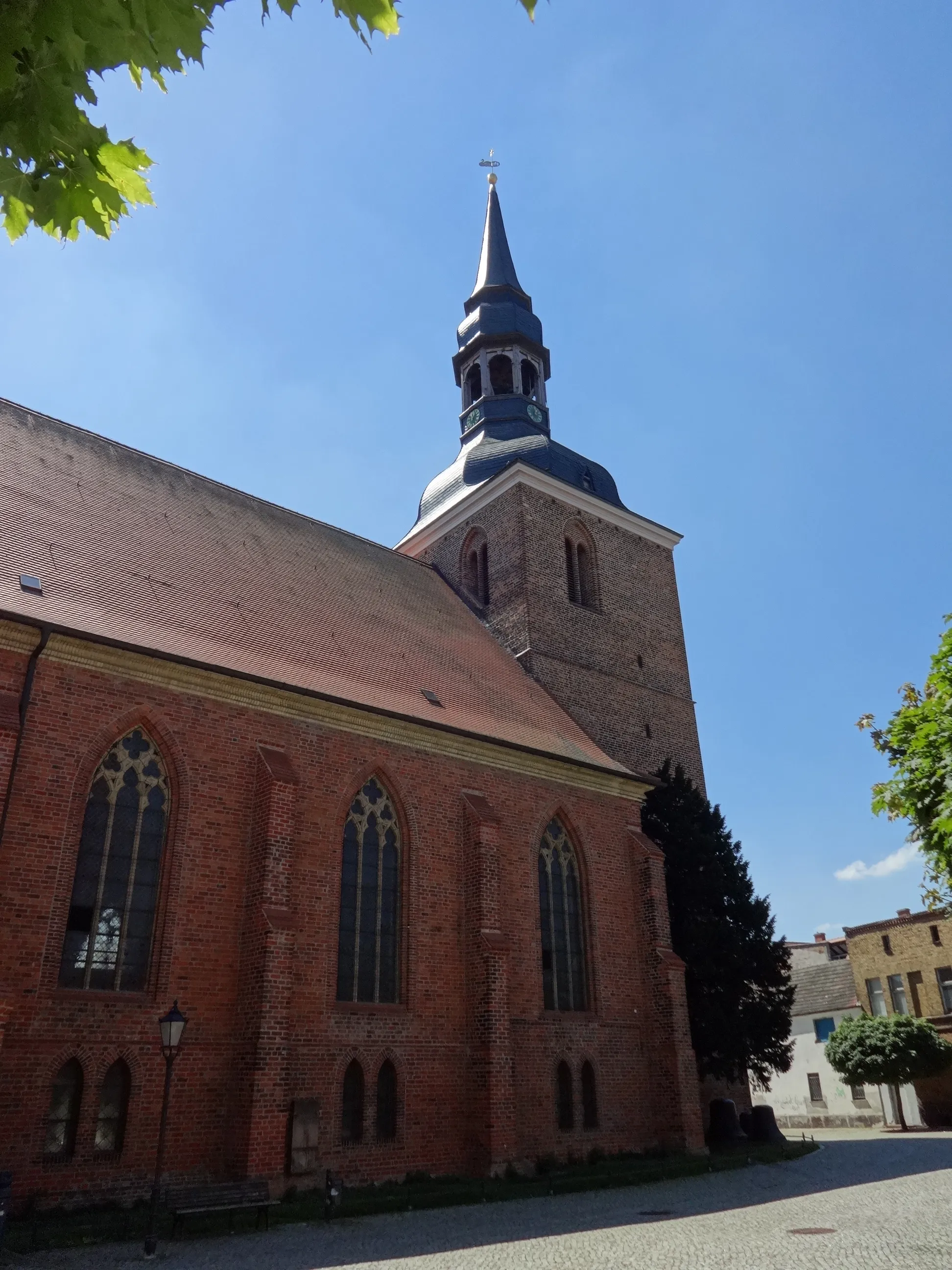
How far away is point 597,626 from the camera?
24000 millimetres

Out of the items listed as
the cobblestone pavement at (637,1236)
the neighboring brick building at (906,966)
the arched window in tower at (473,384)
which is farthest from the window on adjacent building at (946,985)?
the arched window in tower at (473,384)

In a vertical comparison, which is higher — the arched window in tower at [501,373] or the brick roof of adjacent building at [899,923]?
the arched window in tower at [501,373]

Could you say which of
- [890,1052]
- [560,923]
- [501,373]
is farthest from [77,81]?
[890,1052]

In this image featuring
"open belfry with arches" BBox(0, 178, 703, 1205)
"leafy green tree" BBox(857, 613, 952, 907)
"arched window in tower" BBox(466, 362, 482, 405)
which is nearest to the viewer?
"leafy green tree" BBox(857, 613, 952, 907)

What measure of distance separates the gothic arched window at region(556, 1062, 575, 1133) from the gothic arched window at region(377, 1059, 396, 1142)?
133 inches

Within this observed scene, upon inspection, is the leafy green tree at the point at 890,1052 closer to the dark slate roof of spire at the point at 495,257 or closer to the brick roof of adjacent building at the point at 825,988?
the brick roof of adjacent building at the point at 825,988

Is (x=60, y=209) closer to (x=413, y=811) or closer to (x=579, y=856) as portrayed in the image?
(x=413, y=811)

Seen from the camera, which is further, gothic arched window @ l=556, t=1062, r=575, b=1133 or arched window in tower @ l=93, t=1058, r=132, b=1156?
gothic arched window @ l=556, t=1062, r=575, b=1133

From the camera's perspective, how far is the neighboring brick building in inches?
1329

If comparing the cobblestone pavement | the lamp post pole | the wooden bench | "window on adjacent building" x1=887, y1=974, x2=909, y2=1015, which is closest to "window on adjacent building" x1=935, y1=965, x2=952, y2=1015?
"window on adjacent building" x1=887, y1=974, x2=909, y2=1015

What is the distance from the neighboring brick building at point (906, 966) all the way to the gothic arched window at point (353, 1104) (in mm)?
26103

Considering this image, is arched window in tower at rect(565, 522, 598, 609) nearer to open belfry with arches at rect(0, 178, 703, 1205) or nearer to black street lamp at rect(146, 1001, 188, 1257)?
open belfry with arches at rect(0, 178, 703, 1205)

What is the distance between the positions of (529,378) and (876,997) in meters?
25.9

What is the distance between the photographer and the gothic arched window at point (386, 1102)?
45.6 feet
